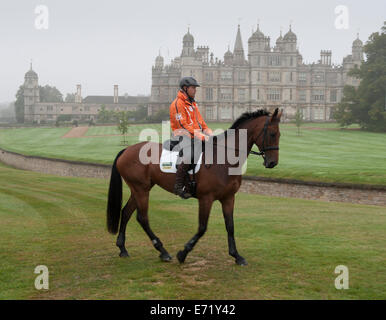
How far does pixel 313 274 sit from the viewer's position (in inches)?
282

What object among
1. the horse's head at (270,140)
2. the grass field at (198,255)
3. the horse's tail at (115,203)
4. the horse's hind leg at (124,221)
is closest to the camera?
the grass field at (198,255)

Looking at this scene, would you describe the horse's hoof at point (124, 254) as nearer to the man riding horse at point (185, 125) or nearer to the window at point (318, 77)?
the man riding horse at point (185, 125)

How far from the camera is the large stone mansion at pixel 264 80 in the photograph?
101625 millimetres

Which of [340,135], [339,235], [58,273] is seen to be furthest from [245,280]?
[340,135]

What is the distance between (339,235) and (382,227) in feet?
5.44

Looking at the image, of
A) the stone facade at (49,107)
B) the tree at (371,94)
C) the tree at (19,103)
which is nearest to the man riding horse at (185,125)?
the tree at (371,94)

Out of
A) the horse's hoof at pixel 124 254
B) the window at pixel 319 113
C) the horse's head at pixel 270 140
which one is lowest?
the horse's hoof at pixel 124 254

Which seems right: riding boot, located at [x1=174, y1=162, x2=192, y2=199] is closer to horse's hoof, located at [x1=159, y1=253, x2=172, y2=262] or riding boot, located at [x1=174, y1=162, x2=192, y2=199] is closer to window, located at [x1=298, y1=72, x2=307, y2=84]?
horse's hoof, located at [x1=159, y1=253, x2=172, y2=262]

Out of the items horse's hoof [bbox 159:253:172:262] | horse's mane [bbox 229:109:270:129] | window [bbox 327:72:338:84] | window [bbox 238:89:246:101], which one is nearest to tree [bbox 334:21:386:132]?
window [bbox 327:72:338:84]

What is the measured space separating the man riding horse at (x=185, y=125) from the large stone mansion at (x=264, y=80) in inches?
3676

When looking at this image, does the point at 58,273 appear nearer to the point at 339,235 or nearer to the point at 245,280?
the point at 245,280

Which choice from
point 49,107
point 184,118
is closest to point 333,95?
point 49,107

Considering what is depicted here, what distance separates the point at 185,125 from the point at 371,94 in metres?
63.4

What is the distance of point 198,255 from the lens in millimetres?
8352
